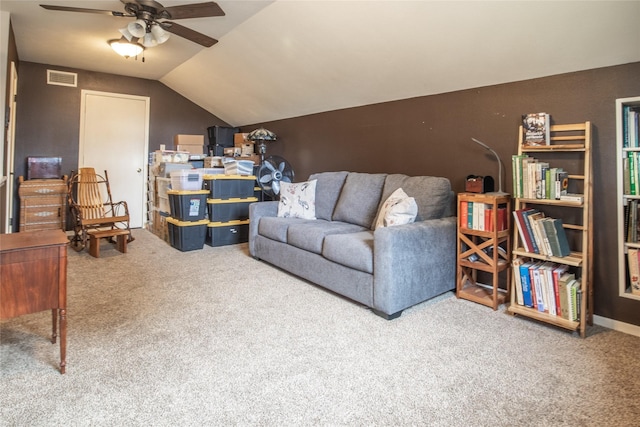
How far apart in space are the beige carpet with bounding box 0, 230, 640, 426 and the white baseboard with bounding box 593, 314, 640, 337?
0.10 meters

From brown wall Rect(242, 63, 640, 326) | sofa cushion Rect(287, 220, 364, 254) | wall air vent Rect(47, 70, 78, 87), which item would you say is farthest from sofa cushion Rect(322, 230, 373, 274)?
wall air vent Rect(47, 70, 78, 87)

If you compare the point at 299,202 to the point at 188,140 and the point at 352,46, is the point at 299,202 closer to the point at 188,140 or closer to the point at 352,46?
the point at 352,46

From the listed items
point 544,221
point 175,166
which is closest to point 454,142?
point 544,221

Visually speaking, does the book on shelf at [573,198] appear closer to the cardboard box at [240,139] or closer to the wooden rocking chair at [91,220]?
the wooden rocking chair at [91,220]

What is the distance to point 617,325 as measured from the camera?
226cm

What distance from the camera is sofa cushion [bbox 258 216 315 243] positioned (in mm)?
3377

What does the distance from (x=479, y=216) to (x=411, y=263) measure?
652 millimetres

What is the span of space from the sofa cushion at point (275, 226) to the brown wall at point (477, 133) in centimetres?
112

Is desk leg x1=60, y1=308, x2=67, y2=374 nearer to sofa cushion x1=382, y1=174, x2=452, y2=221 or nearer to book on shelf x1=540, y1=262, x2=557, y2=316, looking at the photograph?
sofa cushion x1=382, y1=174, x2=452, y2=221

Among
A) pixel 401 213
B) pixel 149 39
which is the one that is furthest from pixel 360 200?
pixel 149 39

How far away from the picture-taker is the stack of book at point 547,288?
2.20 m

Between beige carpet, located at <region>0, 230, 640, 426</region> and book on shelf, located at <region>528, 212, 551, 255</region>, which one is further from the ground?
book on shelf, located at <region>528, 212, 551, 255</region>

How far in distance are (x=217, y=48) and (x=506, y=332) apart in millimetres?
4113

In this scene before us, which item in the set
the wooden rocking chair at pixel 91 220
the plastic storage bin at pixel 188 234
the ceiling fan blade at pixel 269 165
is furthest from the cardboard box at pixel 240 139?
the wooden rocking chair at pixel 91 220
